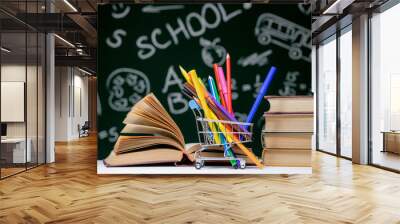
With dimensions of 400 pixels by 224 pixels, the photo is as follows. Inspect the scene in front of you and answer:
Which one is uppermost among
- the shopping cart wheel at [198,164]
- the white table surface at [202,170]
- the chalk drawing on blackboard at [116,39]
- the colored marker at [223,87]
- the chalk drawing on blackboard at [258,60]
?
the chalk drawing on blackboard at [116,39]

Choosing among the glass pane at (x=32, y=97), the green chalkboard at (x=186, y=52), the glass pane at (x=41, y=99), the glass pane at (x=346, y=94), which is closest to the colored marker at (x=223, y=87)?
the green chalkboard at (x=186, y=52)

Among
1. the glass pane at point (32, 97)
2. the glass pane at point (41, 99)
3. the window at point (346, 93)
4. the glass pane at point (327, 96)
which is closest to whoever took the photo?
the glass pane at point (32, 97)

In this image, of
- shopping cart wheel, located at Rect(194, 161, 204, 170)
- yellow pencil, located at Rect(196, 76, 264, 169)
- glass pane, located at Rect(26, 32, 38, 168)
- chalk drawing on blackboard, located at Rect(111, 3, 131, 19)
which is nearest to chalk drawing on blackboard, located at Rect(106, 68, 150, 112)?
chalk drawing on blackboard, located at Rect(111, 3, 131, 19)

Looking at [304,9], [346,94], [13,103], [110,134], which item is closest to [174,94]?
[110,134]

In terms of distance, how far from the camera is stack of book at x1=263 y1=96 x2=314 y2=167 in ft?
13.0

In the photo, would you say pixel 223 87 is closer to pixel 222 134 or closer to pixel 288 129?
pixel 222 134

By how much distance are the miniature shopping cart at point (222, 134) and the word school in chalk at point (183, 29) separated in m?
0.85

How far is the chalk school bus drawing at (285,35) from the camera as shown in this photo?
423cm

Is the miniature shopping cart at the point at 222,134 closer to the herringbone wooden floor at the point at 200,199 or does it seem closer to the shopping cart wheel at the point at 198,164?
the shopping cart wheel at the point at 198,164

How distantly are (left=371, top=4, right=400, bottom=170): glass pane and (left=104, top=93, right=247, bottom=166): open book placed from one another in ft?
9.48

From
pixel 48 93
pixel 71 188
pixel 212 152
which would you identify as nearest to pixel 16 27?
pixel 48 93

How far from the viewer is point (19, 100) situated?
542 cm

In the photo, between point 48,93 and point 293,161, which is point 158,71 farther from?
point 48,93

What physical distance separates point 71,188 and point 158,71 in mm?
1500
